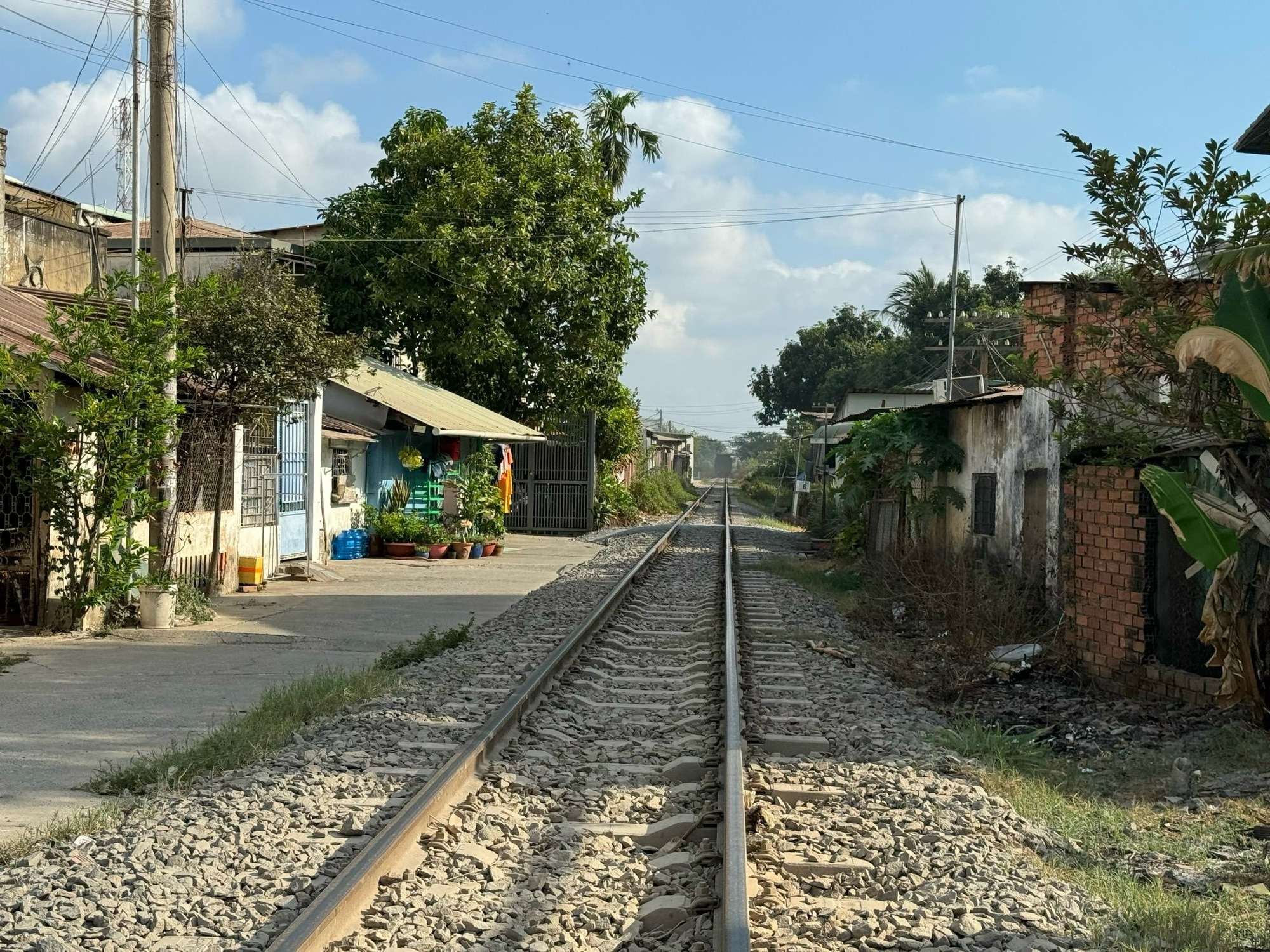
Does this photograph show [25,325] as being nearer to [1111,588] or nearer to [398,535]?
[398,535]

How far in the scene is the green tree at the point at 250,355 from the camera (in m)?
15.4

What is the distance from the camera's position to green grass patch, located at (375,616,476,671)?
11367mm

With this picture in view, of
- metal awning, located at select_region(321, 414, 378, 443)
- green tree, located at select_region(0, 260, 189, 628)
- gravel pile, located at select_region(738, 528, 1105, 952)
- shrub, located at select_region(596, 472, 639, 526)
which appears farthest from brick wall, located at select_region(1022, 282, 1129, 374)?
shrub, located at select_region(596, 472, 639, 526)

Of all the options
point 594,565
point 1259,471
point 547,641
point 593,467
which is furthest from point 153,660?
point 593,467

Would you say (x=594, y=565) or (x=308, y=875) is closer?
(x=308, y=875)

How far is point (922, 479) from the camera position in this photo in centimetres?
1945

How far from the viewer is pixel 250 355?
1553 centimetres

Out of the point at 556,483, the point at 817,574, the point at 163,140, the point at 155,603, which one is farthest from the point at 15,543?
the point at 556,483

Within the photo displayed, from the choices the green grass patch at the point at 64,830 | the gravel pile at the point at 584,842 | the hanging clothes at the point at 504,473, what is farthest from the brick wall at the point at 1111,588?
the hanging clothes at the point at 504,473

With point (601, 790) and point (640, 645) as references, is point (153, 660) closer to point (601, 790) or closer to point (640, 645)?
point (640, 645)

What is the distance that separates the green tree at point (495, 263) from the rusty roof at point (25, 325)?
43.6ft

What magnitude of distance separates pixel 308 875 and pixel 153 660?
6.84m

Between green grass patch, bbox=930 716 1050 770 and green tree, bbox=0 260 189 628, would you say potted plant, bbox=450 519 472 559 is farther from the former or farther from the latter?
green grass patch, bbox=930 716 1050 770

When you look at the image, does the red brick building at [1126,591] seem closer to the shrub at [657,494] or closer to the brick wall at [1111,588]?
the brick wall at [1111,588]
